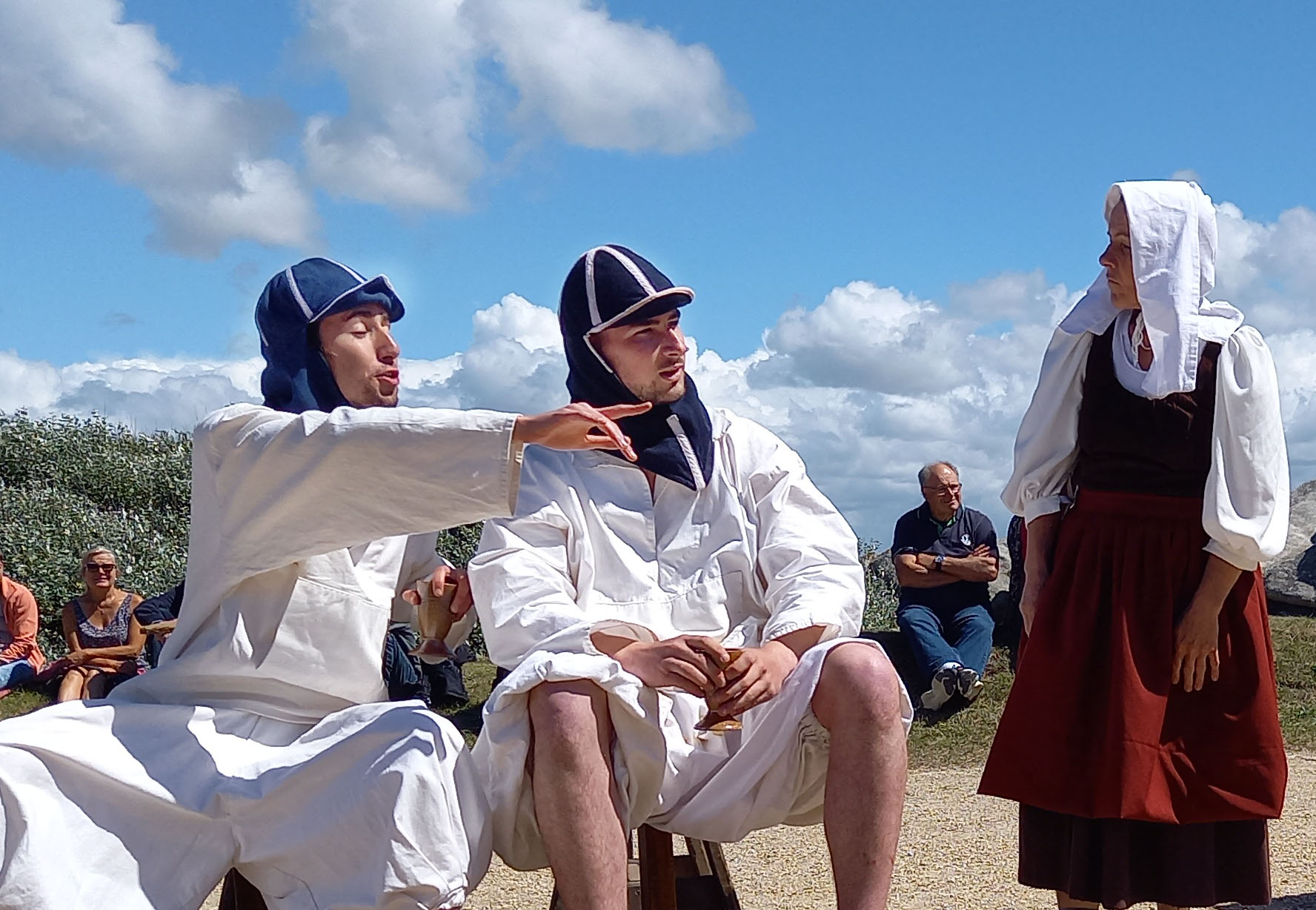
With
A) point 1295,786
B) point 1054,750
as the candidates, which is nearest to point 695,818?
point 1054,750

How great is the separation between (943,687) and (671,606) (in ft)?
18.3

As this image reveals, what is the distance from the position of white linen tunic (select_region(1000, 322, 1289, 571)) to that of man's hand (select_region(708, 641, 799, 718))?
48.3 inches

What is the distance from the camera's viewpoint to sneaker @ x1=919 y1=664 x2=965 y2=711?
8.57m

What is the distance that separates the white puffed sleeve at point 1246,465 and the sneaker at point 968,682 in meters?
5.05

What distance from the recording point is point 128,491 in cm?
1357

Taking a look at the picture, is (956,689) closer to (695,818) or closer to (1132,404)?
(1132,404)

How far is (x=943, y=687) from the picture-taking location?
28.3 ft

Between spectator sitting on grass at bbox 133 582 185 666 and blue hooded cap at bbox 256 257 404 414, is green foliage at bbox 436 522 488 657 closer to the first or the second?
spectator sitting on grass at bbox 133 582 185 666

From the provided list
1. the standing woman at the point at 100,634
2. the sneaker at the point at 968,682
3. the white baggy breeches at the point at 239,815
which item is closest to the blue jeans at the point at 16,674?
the standing woman at the point at 100,634

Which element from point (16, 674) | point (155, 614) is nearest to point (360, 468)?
point (155, 614)

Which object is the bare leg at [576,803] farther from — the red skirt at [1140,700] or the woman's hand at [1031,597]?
the woman's hand at [1031,597]

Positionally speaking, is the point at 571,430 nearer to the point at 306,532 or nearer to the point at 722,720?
the point at 306,532

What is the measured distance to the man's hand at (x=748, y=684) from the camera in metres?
3.07

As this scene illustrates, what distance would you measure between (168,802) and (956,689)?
21.1ft
